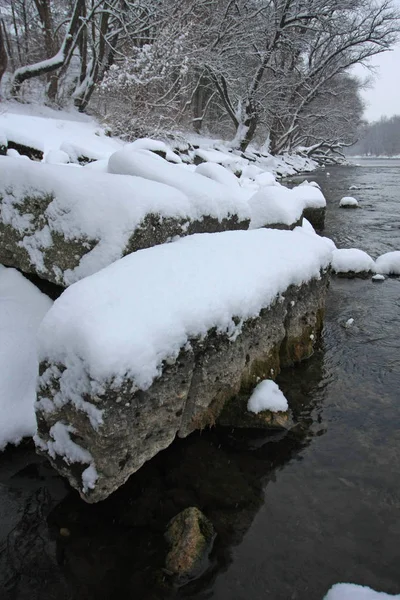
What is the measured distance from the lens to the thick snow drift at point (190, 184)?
412 cm

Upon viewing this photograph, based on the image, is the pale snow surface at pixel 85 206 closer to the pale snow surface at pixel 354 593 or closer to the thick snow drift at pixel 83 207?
the thick snow drift at pixel 83 207

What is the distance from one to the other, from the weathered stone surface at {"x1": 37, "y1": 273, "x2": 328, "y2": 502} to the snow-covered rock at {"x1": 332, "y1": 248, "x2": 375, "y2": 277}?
381 centimetres

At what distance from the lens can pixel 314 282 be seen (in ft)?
13.9

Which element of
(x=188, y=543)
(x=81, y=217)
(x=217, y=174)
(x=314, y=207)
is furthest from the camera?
(x=314, y=207)

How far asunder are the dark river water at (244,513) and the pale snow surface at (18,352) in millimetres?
198

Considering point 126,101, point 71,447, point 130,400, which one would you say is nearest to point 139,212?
point 130,400

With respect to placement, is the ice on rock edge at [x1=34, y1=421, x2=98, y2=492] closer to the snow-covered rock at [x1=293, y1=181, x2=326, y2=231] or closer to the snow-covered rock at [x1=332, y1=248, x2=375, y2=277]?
the snow-covered rock at [x1=332, y1=248, x2=375, y2=277]

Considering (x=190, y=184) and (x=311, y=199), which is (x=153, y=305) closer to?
(x=190, y=184)

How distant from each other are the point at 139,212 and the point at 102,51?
672 inches

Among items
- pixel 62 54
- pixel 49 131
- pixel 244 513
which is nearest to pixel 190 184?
pixel 244 513

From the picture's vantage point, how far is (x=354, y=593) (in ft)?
7.00

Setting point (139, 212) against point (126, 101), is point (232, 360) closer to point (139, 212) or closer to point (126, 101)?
point (139, 212)

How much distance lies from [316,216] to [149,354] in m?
8.41

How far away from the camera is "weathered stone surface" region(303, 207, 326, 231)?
9688 millimetres
